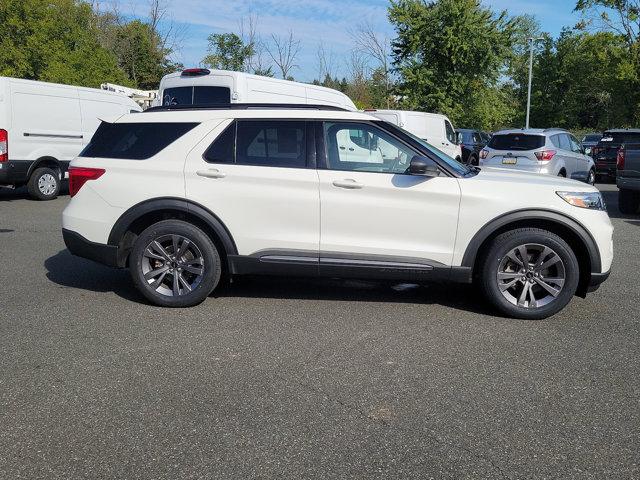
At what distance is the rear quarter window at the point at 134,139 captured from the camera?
5.36 meters

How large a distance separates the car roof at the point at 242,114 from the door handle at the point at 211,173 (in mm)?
491

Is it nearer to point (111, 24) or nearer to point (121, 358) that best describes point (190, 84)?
point (121, 358)

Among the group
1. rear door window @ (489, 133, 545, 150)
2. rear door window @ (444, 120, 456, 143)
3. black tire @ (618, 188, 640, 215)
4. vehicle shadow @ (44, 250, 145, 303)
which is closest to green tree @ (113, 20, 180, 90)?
rear door window @ (444, 120, 456, 143)

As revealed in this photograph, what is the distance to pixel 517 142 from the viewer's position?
14.1m

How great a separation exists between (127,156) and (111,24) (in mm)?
47053

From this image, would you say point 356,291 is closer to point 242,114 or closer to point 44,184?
point 242,114

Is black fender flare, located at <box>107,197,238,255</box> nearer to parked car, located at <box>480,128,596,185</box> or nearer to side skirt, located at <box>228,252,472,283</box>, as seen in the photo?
side skirt, located at <box>228,252,472,283</box>

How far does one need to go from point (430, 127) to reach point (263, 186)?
1340cm

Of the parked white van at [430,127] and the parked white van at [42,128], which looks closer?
the parked white van at [42,128]

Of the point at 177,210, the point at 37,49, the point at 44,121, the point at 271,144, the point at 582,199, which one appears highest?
the point at 37,49

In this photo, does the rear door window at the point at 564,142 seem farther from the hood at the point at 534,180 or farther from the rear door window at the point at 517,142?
the hood at the point at 534,180

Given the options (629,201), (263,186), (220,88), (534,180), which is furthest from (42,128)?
(629,201)

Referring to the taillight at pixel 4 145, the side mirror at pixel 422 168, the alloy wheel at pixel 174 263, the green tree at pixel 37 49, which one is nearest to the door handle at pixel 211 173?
the alloy wheel at pixel 174 263

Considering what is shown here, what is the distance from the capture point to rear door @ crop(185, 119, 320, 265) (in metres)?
5.10
